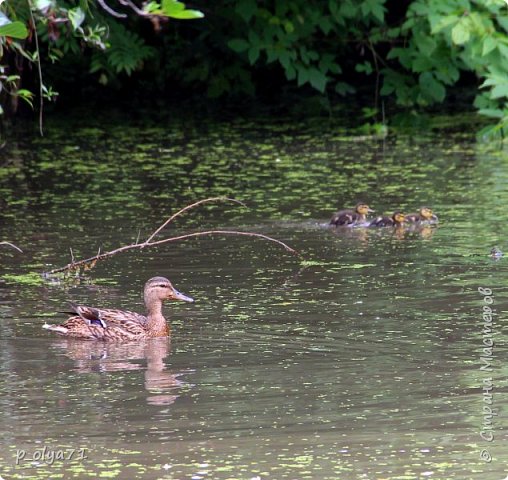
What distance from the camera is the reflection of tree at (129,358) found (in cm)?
672

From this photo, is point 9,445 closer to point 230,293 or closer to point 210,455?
point 210,455

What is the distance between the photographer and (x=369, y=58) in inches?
806

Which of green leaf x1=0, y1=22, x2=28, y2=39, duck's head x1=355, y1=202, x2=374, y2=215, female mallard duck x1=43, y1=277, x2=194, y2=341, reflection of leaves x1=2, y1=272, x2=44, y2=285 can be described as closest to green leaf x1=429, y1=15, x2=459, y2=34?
duck's head x1=355, y1=202, x2=374, y2=215

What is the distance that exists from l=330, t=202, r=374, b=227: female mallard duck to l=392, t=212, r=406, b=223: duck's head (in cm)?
22

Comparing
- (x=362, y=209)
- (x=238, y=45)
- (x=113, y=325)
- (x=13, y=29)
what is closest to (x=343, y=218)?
(x=362, y=209)

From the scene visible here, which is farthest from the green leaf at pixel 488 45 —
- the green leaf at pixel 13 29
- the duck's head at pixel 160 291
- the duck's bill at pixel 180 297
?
the green leaf at pixel 13 29

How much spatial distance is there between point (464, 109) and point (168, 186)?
20.9ft

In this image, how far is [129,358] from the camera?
24.5 ft

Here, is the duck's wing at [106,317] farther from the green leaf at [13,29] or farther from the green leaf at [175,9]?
the green leaf at [13,29]

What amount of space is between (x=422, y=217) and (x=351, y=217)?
52 cm

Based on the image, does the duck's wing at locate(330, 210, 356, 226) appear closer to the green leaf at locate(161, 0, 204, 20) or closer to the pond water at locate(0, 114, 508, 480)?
the pond water at locate(0, 114, 508, 480)

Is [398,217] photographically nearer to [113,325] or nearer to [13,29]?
[113,325]

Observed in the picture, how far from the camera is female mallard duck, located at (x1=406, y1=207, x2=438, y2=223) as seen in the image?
35.1 ft

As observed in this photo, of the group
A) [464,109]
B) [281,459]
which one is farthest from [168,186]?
[281,459]
